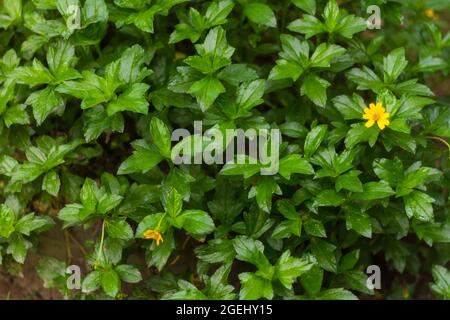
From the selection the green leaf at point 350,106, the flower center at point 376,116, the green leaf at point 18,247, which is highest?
the green leaf at point 350,106

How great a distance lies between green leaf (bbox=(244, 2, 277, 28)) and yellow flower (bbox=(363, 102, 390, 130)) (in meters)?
0.50

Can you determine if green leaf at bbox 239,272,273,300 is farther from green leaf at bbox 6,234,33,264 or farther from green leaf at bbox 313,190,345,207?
green leaf at bbox 6,234,33,264

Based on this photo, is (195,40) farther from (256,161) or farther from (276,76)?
(256,161)

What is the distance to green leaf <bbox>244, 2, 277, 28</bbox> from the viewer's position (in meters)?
2.45

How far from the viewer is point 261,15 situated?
245 centimetres

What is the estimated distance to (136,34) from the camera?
253 cm

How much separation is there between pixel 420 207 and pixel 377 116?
1.10ft

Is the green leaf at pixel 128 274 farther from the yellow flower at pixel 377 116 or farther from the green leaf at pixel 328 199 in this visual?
the yellow flower at pixel 377 116

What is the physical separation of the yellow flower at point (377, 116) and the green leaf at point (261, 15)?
50 cm

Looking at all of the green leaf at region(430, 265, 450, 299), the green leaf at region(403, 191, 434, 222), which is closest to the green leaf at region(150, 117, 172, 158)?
the green leaf at region(403, 191, 434, 222)

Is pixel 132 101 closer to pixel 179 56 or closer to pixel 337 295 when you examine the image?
pixel 179 56

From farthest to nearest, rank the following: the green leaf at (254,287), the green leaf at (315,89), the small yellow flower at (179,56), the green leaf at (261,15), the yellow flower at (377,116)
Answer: the small yellow flower at (179,56) < the green leaf at (261,15) < the green leaf at (315,89) < the yellow flower at (377,116) < the green leaf at (254,287)

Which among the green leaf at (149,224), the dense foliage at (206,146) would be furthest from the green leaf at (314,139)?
the green leaf at (149,224)

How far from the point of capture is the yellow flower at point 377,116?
222 cm
